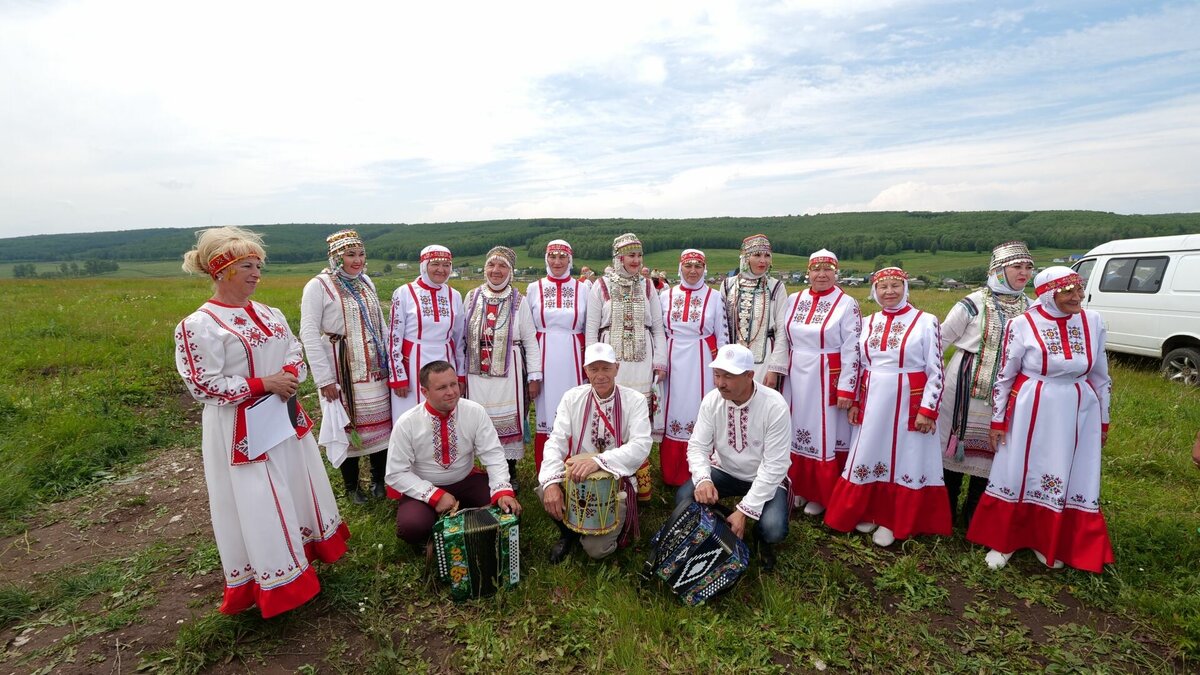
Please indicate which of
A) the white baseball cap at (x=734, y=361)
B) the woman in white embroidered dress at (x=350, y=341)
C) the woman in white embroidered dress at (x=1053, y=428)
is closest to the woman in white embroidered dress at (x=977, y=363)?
the woman in white embroidered dress at (x=1053, y=428)

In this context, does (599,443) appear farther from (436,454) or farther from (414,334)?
(414,334)

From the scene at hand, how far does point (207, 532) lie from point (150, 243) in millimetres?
92800

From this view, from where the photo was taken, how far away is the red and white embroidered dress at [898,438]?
13.4 ft

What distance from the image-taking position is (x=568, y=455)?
13.6ft

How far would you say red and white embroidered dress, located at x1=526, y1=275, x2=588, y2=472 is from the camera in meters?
5.07

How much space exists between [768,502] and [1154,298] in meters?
8.66

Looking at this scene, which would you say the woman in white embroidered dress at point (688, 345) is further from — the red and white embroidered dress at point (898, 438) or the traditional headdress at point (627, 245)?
the red and white embroidered dress at point (898, 438)

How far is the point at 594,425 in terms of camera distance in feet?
13.5

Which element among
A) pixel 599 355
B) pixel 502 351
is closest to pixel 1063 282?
pixel 599 355

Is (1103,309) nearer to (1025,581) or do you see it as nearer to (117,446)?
(1025,581)

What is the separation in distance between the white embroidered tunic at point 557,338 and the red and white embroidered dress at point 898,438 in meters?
2.35

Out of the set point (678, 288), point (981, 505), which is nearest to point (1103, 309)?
point (981, 505)

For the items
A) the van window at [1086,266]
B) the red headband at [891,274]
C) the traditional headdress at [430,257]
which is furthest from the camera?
the van window at [1086,266]

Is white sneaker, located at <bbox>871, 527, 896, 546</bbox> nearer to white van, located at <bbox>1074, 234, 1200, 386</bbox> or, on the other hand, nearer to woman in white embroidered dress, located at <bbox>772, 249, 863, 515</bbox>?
woman in white embroidered dress, located at <bbox>772, 249, 863, 515</bbox>
